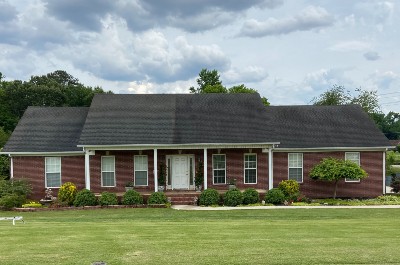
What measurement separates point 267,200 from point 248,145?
127 inches

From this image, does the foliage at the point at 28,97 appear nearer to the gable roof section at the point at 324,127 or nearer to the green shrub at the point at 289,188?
the gable roof section at the point at 324,127

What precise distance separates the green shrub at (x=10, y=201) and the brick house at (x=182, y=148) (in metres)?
2.76


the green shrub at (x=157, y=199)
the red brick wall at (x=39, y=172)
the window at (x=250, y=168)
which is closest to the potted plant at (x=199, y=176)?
the window at (x=250, y=168)

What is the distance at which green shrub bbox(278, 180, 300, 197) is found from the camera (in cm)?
2555

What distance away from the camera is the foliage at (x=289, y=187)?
84.0ft

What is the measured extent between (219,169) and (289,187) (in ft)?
13.6

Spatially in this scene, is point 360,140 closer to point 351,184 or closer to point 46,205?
point 351,184

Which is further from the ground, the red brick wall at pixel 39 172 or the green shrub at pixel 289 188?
the red brick wall at pixel 39 172

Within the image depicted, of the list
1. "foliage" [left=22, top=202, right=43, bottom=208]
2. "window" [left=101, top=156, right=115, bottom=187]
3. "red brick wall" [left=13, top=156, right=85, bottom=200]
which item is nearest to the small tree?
"window" [left=101, top=156, right=115, bottom=187]

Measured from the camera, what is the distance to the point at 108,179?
88.4 ft

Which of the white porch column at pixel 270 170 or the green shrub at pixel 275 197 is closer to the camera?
the green shrub at pixel 275 197

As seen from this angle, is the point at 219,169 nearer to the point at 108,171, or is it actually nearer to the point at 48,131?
the point at 108,171

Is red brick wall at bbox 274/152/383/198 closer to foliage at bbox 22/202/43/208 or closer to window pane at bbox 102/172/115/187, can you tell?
window pane at bbox 102/172/115/187

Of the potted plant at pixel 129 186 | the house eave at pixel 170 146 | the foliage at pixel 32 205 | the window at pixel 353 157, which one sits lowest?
the foliage at pixel 32 205
